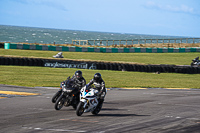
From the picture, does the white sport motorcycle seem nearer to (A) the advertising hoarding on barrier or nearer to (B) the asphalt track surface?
(B) the asphalt track surface

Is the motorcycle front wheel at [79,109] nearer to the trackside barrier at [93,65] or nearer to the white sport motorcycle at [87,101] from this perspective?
the white sport motorcycle at [87,101]

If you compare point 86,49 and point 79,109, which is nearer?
point 79,109

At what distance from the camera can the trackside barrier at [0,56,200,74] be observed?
3285cm

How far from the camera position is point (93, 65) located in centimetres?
3503

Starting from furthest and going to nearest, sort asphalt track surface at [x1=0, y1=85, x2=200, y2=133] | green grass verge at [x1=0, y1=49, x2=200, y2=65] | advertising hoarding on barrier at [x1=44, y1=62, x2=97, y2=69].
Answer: green grass verge at [x1=0, y1=49, x2=200, y2=65] < advertising hoarding on barrier at [x1=44, y1=62, x2=97, y2=69] < asphalt track surface at [x1=0, y1=85, x2=200, y2=133]

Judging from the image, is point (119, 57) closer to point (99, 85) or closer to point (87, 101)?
point (99, 85)

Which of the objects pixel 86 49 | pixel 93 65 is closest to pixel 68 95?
pixel 93 65

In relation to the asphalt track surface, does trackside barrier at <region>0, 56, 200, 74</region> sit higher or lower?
higher

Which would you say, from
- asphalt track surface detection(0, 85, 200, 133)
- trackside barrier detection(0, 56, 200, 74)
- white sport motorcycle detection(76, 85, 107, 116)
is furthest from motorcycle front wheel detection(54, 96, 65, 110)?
trackside barrier detection(0, 56, 200, 74)

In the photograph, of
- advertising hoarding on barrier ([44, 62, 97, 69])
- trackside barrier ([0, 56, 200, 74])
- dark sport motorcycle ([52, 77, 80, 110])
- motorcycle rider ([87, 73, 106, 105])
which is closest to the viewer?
motorcycle rider ([87, 73, 106, 105])

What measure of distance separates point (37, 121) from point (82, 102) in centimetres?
184

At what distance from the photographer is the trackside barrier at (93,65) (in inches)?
1293

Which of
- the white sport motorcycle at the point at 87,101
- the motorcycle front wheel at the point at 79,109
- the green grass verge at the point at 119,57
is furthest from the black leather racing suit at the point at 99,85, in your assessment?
the green grass verge at the point at 119,57

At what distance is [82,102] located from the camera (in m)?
11.7
